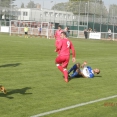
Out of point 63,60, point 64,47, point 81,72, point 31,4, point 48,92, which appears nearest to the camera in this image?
point 48,92

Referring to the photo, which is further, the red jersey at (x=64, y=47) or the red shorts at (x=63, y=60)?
the red shorts at (x=63, y=60)

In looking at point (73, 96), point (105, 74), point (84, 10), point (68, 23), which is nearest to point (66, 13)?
point (68, 23)

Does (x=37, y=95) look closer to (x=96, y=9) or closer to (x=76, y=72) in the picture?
(x=76, y=72)

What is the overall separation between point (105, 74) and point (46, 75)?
8.81 feet

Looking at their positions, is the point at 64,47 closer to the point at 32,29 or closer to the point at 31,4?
the point at 32,29

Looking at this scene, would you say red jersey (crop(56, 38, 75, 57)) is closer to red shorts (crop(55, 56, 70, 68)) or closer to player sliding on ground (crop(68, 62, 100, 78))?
red shorts (crop(55, 56, 70, 68))

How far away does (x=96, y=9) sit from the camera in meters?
61.6

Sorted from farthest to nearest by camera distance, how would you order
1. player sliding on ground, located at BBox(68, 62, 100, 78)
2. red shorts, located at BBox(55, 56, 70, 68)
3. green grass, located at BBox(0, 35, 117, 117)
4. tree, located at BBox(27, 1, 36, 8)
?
tree, located at BBox(27, 1, 36, 8) → player sliding on ground, located at BBox(68, 62, 100, 78) → red shorts, located at BBox(55, 56, 70, 68) → green grass, located at BBox(0, 35, 117, 117)

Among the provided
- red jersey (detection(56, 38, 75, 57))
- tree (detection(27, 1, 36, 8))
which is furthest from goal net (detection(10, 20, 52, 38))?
red jersey (detection(56, 38, 75, 57))

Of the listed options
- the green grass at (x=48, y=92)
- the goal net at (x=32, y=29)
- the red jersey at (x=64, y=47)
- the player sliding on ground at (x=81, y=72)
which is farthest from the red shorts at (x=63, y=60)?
the goal net at (x=32, y=29)

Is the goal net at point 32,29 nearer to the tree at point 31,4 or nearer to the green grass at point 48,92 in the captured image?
the tree at point 31,4

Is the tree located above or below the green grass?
above

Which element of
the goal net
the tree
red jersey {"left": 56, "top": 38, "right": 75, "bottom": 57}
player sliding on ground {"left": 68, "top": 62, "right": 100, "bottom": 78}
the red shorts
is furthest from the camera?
the tree

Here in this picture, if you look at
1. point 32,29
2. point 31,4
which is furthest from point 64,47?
point 31,4
